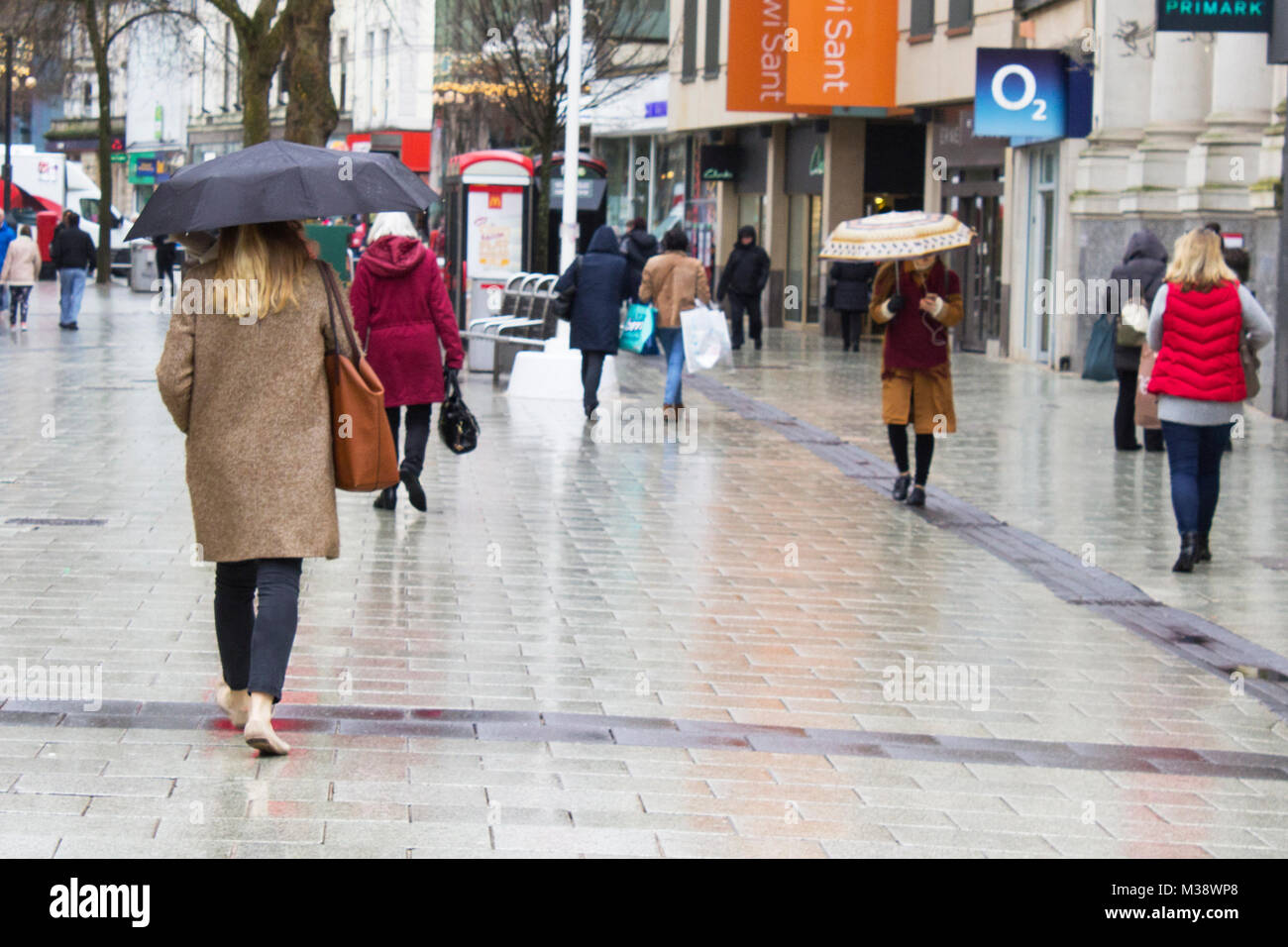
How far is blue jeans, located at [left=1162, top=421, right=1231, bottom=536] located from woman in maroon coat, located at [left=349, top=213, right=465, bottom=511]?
12.6 feet

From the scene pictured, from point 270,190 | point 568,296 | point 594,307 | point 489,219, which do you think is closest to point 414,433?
point 594,307

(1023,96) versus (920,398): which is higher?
(1023,96)

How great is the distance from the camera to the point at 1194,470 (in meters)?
10.2

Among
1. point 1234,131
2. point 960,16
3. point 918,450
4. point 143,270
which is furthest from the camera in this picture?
point 143,270

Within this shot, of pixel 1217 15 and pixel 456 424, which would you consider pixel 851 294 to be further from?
pixel 456 424

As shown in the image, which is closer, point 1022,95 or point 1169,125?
point 1169,125

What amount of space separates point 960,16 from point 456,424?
65.2ft

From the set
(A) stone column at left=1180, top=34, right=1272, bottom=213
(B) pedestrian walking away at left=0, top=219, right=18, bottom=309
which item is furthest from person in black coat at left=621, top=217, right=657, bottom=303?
(B) pedestrian walking away at left=0, top=219, right=18, bottom=309

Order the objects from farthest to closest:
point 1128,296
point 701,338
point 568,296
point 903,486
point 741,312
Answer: point 741,312
point 701,338
point 568,296
point 1128,296
point 903,486

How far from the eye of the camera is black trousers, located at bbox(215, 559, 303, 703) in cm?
589

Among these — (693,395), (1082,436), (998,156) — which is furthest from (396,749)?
(998,156)

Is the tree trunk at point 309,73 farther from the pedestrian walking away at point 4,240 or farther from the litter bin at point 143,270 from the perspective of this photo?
the litter bin at point 143,270

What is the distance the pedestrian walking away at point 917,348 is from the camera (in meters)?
12.2

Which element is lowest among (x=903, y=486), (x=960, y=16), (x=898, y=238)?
(x=903, y=486)
